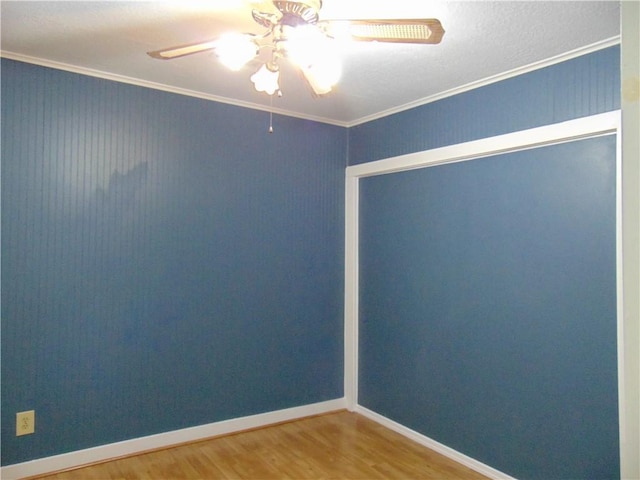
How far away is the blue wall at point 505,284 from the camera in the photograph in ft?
7.47

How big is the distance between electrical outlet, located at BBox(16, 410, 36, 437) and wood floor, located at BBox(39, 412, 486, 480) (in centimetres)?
30

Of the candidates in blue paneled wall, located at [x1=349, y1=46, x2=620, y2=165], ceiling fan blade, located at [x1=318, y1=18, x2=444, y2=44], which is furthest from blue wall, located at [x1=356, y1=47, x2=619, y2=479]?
ceiling fan blade, located at [x1=318, y1=18, x2=444, y2=44]

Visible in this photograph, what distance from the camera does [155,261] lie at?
2982 millimetres

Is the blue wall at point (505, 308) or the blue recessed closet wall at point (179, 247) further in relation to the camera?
the blue recessed closet wall at point (179, 247)

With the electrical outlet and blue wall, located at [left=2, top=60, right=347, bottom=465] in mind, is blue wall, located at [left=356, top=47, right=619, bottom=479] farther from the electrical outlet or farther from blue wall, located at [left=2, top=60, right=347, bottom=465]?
the electrical outlet

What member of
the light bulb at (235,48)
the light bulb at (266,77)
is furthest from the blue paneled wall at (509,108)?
the light bulb at (235,48)

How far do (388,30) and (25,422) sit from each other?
9.20ft

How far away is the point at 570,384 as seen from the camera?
2371 mm

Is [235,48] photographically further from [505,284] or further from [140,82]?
[505,284]

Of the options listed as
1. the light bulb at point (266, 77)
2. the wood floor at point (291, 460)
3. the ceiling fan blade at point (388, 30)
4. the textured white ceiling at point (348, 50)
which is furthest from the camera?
the wood floor at point (291, 460)

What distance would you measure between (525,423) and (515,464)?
0.26m

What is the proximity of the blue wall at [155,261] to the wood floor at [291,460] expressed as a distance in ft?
0.62

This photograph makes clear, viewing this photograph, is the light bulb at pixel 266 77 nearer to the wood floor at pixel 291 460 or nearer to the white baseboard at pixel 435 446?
the wood floor at pixel 291 460

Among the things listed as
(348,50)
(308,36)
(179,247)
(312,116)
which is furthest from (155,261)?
(308,36)
